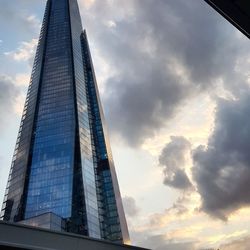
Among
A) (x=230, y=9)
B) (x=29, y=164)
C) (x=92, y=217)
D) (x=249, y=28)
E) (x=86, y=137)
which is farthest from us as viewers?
(x=86, y=137)

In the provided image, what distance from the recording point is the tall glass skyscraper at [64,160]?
129m

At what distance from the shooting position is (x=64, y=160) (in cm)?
13975

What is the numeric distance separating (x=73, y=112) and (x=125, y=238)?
55.4m

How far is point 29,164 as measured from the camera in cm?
14375

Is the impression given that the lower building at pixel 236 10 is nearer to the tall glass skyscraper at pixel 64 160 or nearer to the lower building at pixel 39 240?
the lower building at pixel 39 240

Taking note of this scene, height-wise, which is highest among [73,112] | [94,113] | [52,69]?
[52,69]

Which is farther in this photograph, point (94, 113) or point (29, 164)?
point (94, 113)

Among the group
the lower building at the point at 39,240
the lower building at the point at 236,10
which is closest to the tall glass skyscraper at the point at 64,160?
the lower building at the point at 39,240

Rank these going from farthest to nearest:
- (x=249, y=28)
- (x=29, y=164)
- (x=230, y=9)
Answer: (x=29, y=164), (x=249, y=28), (x=230, y=9)

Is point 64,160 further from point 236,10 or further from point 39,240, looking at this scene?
point 236,10

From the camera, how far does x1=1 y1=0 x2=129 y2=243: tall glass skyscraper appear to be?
129000mm

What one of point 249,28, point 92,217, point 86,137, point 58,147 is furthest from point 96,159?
point 249,28

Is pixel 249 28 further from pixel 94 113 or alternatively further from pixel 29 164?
pixel 94 113

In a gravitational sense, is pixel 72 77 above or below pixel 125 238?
above
